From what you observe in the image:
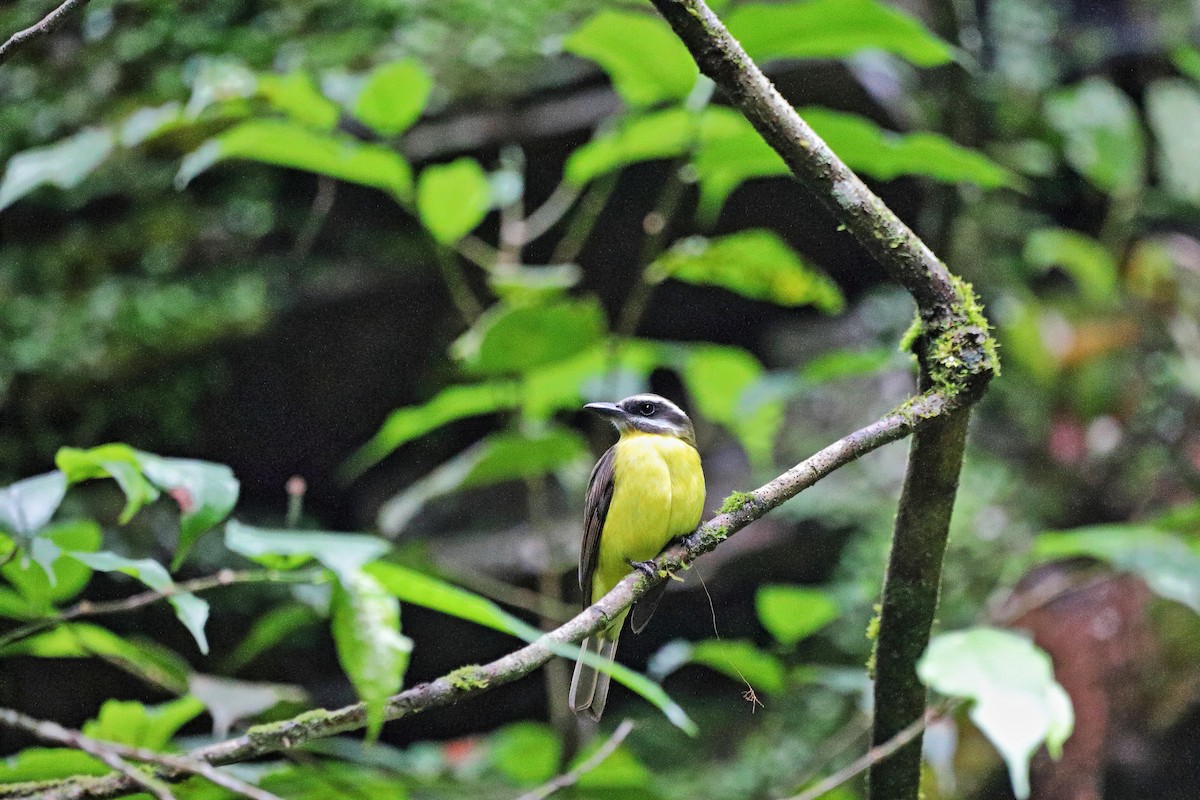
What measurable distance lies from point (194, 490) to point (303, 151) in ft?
3.88

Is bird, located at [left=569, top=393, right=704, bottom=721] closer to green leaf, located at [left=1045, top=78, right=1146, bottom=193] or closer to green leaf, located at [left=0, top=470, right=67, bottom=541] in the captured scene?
green leaf, located at [left=0, top=470, right=67, bottom=541]

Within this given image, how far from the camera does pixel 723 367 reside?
10.5 feet

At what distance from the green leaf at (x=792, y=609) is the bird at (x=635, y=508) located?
31 centimetres

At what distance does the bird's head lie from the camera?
→ 2749 mm

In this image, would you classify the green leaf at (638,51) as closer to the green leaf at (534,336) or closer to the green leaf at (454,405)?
the green leaf at (534,336)

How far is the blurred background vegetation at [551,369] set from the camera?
3.95 metres

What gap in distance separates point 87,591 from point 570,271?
8.03 feet

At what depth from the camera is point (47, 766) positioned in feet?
5.24

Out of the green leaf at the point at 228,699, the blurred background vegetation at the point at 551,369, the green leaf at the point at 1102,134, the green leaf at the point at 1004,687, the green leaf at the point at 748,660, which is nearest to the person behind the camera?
the green leaf at the point at 1004,687

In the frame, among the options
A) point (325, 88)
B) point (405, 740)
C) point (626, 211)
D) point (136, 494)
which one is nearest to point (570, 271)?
point (325, 88)

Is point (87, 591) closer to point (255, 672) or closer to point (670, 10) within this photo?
point (255, 672)

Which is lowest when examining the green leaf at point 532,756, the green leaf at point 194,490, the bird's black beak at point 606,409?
the green leaf at point 532,756

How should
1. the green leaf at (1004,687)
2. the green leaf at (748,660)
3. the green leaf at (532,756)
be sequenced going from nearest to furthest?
the green leaf at (1004,687) < the green leaf at (748,660) < the green leaf at (532,756)

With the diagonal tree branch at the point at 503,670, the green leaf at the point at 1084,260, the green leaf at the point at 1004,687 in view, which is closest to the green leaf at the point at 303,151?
the diagonal tree branch at the point at 503,670
